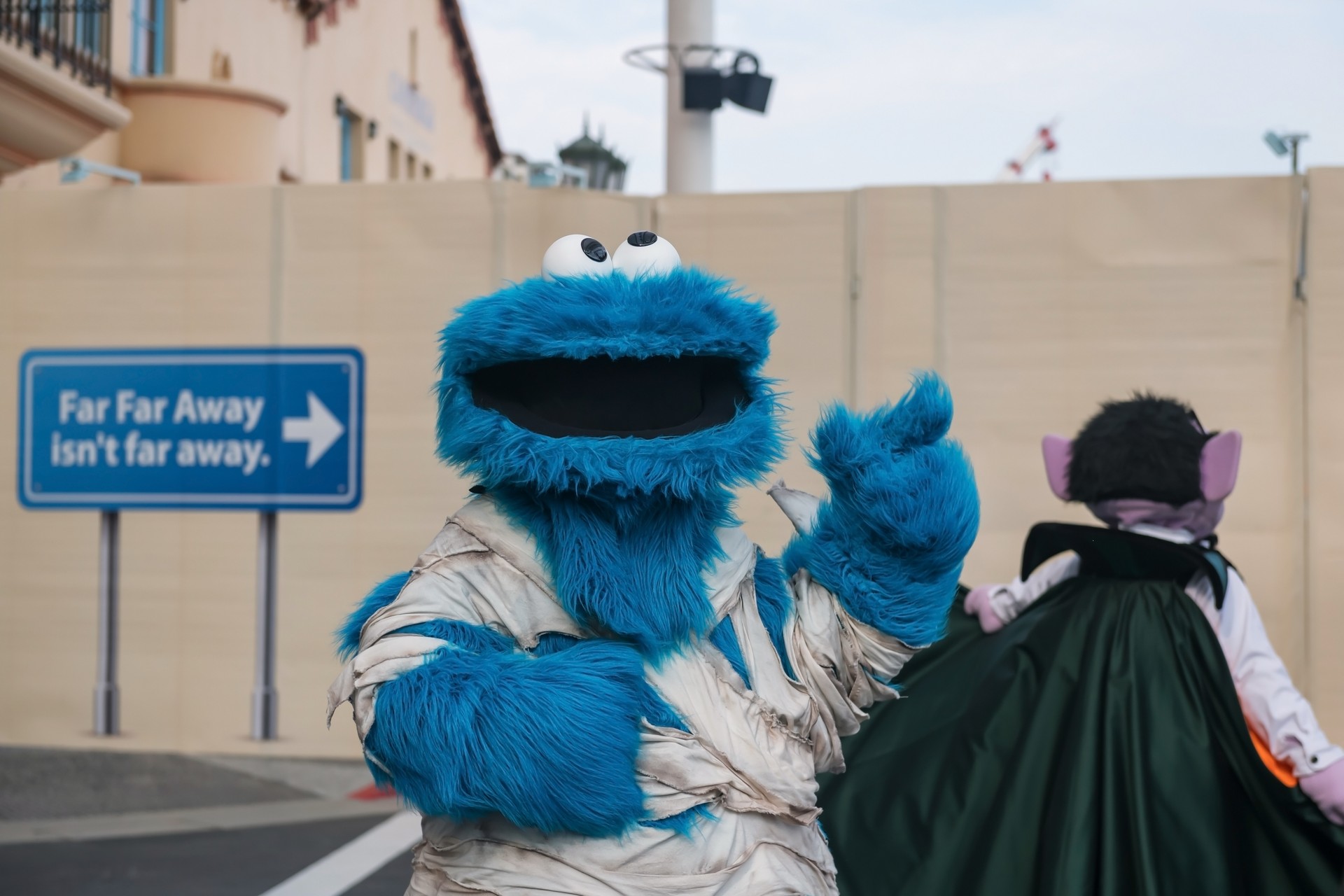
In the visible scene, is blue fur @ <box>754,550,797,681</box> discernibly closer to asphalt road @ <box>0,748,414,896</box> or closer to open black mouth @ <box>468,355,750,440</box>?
open black mouth @ <box>468,355,750,440</box>

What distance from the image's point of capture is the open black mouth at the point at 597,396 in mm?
2141

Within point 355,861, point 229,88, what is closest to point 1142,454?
point 355,861

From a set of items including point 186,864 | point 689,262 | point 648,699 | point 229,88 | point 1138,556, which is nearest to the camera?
point 648,699

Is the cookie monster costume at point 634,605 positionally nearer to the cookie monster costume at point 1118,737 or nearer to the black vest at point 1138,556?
the cookie monster costume at point 1118,737

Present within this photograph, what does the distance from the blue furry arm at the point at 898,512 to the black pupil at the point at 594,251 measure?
439 millimetres

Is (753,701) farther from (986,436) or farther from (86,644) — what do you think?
(86,644)

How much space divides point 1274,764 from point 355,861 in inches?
140

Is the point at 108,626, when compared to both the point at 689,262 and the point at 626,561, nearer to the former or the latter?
the point at 689,262

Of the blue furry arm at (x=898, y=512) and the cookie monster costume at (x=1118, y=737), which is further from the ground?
the blue furry arm at (x=898, y=512)

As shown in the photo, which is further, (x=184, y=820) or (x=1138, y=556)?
(x=184, y=820)

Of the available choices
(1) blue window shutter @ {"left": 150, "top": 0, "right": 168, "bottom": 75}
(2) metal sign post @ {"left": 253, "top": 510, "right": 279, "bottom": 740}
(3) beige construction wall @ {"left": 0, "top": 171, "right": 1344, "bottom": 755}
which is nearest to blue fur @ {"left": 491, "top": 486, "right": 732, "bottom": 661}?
(3) beige construction wall @ {"left": 0, "top": 171, "right": 1344, "bottom": 755}

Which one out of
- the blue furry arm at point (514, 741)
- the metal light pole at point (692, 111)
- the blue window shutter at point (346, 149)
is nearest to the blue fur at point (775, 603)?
the blue furry arm at point (514, 741)

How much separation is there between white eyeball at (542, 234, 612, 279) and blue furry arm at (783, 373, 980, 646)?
437mm

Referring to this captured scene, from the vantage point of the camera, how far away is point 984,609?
4117 millimetres
